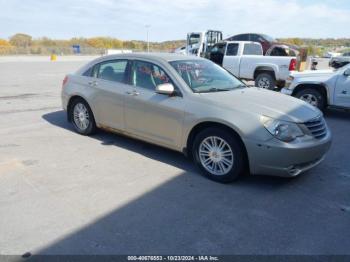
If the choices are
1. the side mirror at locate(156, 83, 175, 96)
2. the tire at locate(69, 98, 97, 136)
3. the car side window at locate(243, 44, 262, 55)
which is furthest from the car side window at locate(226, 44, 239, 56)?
the side mirror at locate(156, 83, 175, 96)

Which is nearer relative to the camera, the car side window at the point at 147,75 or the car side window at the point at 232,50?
the car side window at the point at 147,75

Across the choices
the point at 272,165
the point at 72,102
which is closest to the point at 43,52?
the point at 72,102

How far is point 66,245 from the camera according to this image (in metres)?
3.11

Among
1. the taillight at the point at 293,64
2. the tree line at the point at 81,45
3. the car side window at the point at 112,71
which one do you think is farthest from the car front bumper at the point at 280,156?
the tree line at the point at 81,45

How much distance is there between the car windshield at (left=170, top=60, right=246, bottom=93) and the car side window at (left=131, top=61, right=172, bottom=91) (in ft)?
0.80

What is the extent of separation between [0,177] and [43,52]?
6160 cm

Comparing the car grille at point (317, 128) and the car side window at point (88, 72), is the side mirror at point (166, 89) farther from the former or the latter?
the car side window at point (88, 72)

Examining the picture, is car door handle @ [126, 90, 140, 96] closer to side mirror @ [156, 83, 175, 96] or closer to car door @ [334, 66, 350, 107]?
side mirror @ [156, 83, 175, 96]

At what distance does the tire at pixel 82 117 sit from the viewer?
21.2 ft

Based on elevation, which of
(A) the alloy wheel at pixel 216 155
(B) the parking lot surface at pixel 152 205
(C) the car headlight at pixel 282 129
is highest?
(C) the car headlight at pixel 282 129

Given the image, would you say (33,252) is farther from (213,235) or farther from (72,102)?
(72,102)

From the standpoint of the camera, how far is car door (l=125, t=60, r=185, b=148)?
494 cm

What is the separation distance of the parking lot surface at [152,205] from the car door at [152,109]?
44cm

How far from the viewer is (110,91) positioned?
5824 millimetres
